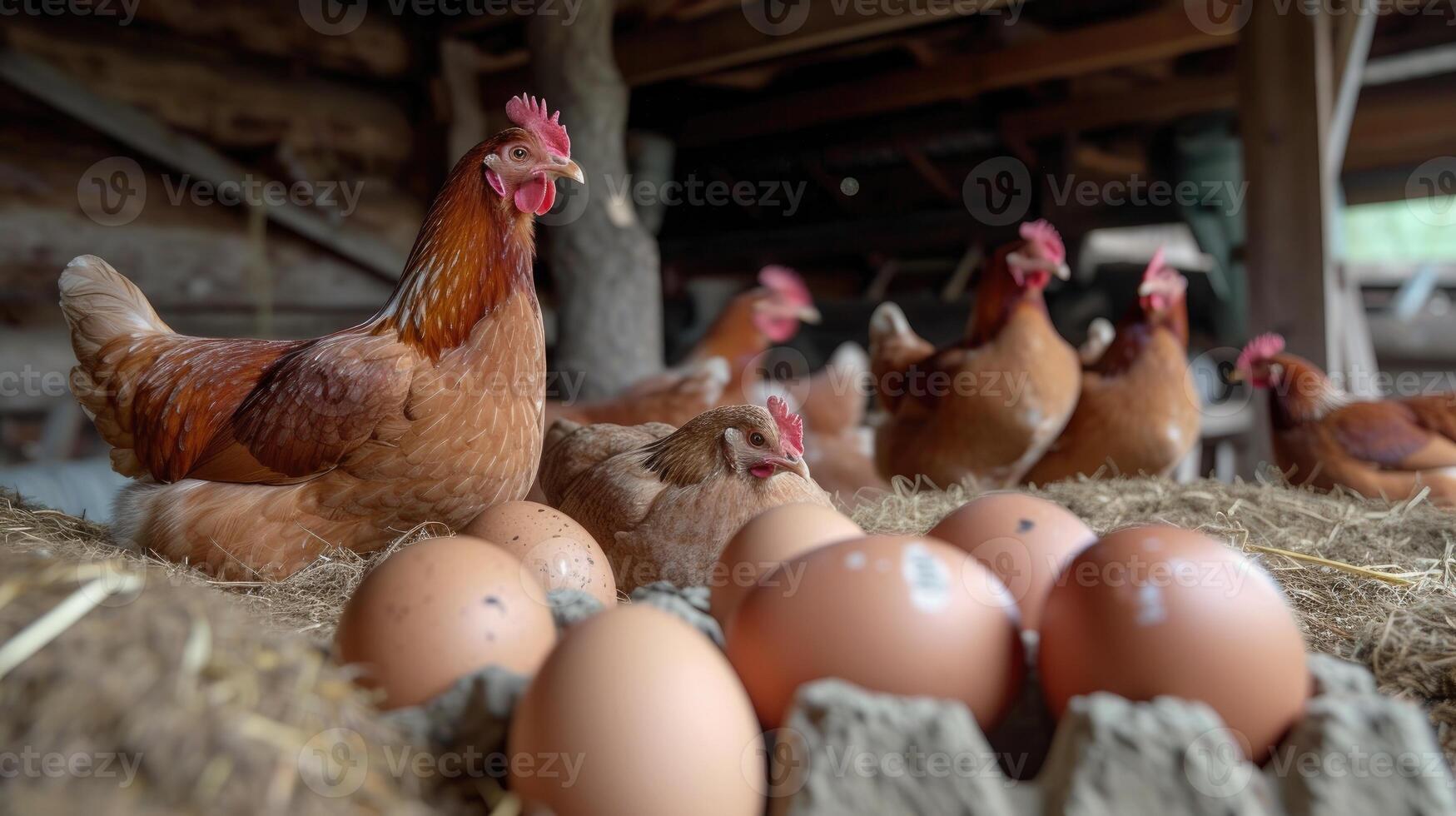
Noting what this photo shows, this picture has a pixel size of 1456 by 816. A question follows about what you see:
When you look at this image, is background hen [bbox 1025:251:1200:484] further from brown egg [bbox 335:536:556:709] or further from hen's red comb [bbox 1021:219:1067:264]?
brown egg [bbox 335:536:556:709]

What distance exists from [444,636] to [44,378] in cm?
507

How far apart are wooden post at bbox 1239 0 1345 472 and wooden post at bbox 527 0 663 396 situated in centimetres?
291

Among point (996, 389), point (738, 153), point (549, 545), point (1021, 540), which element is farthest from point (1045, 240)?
point (738, 153)

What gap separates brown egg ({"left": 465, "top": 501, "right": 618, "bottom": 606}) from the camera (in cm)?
163

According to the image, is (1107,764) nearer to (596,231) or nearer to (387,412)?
(387,412)

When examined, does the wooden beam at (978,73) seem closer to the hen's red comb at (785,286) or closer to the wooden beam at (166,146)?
the hen's red comb at (785,286)

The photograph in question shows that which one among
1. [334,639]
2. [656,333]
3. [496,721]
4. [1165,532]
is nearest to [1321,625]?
[1165,532]

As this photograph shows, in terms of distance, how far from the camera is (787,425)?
6.53 feet

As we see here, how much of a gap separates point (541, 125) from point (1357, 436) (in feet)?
9.43

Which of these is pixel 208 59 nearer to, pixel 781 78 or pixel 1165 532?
pixel 781 78

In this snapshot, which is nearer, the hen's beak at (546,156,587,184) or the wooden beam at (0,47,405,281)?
the hen's beak at (546,156,587,184)

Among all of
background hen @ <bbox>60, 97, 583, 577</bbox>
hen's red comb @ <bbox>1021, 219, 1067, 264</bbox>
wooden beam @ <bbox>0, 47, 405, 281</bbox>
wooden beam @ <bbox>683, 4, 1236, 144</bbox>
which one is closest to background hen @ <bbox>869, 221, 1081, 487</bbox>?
hen's red comb @ <bbox>1021, 219, 1067, 264</bbox>

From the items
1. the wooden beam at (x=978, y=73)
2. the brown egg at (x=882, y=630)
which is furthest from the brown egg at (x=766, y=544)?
the wooden beam at (x=978, y=73)

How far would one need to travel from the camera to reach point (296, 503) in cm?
213
